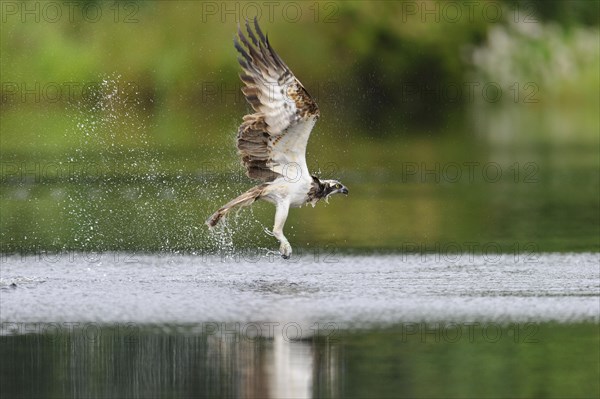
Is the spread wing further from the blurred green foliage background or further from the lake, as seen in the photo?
the blurred green foliage background

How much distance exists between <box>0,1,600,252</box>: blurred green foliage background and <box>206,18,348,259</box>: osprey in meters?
2.24

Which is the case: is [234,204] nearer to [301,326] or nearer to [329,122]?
[301,326]

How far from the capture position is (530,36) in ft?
212

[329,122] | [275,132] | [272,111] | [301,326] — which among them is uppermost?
[329,122]

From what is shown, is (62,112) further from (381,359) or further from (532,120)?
(381,359)

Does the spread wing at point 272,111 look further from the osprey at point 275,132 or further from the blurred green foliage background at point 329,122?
the blurred green foliage background at point 329,122

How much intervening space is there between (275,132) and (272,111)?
15.2 inches

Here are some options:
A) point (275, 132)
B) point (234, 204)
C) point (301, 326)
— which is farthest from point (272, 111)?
point (301, 326)

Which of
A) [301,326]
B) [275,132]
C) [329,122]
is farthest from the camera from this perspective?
[329,122]

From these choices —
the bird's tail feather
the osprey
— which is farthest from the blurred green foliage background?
the osprey

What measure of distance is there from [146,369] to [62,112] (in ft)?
129

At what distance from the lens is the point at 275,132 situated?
65.2 feet

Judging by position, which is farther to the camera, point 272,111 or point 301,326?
point 272,111

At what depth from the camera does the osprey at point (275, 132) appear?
63.3ft
